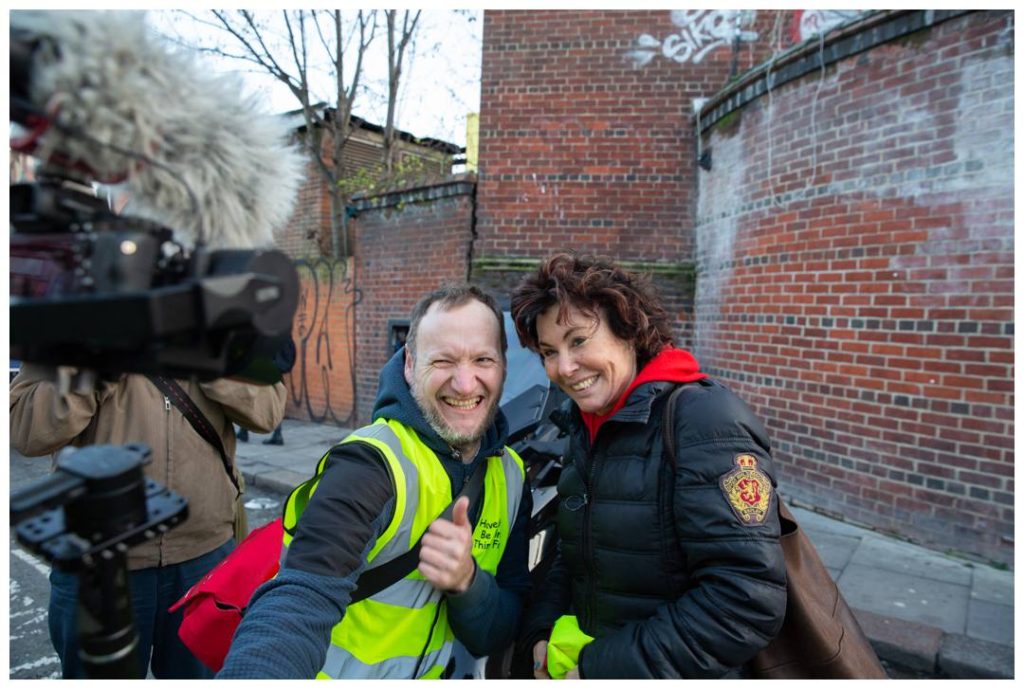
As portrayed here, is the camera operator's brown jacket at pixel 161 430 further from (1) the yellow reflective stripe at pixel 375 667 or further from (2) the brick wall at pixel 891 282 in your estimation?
(2) the brick wall at pixel 891 282

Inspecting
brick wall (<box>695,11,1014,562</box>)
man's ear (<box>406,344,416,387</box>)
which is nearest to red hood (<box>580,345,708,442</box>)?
man's ear (<box>406,344,416,387</box>)

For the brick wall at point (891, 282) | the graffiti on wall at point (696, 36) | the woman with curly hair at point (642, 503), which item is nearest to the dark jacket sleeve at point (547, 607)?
the woman with curly hair at point (642, 503)

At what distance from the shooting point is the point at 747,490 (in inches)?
54.0

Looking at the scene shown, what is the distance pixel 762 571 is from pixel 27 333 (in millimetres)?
1429

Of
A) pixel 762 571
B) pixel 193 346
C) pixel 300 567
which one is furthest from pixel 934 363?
pixel 193 346

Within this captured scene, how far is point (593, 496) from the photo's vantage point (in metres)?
1.58

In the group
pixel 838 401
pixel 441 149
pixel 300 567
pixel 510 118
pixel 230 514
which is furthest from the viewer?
pixel 441 149

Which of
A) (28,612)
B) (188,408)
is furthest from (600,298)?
(28,612)

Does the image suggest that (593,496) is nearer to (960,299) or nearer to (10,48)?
(10,48)

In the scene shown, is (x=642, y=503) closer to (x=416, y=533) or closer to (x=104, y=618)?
(x=416, y=533)

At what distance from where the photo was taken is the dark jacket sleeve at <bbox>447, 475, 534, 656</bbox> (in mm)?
1577

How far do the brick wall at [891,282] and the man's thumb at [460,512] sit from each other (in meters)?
4.34

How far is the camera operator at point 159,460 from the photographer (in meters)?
1.95

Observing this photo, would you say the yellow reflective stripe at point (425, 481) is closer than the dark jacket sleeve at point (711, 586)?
No
